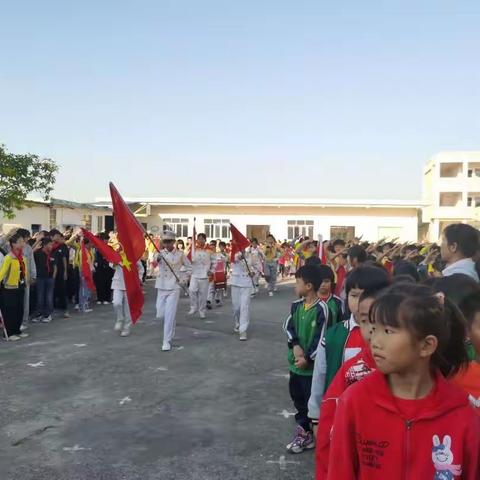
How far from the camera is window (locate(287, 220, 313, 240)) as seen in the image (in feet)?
112

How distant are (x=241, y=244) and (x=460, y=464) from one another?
9.07 meters

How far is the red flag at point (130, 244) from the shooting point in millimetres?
7445

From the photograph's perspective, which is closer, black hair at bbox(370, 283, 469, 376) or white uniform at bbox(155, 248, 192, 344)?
black hair at bbox(370, 283, 469, 376)

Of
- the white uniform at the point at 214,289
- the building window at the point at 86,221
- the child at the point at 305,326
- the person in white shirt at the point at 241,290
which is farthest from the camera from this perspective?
the building window at the point at 86,221

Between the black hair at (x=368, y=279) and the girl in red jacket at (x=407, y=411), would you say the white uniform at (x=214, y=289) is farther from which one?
the girl in red jacket at (x=407, y=411)

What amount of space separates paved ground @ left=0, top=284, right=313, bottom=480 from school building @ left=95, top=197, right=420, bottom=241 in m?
25.0

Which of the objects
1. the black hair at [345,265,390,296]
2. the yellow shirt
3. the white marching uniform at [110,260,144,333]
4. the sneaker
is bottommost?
the sneaker

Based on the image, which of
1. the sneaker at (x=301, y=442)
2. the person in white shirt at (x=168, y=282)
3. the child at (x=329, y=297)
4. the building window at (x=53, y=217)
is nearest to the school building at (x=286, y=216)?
the building window at (x=53, y=217)

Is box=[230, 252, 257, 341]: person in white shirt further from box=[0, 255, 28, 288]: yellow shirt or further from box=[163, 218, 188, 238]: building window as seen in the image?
box=[163, 218, 188, 238]: building window

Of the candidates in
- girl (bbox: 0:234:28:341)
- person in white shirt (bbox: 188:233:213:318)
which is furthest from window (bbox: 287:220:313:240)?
girl (bbox: 0:234:28:341)

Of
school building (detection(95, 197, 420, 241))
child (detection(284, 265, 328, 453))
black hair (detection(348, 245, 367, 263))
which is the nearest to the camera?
child (detection(284, 265, 328, 453))

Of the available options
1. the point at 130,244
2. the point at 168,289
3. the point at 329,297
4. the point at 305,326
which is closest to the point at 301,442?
the point at 305,326

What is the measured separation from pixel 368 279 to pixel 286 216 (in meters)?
31.5

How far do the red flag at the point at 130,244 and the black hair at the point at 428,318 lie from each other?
6062 millimetres
